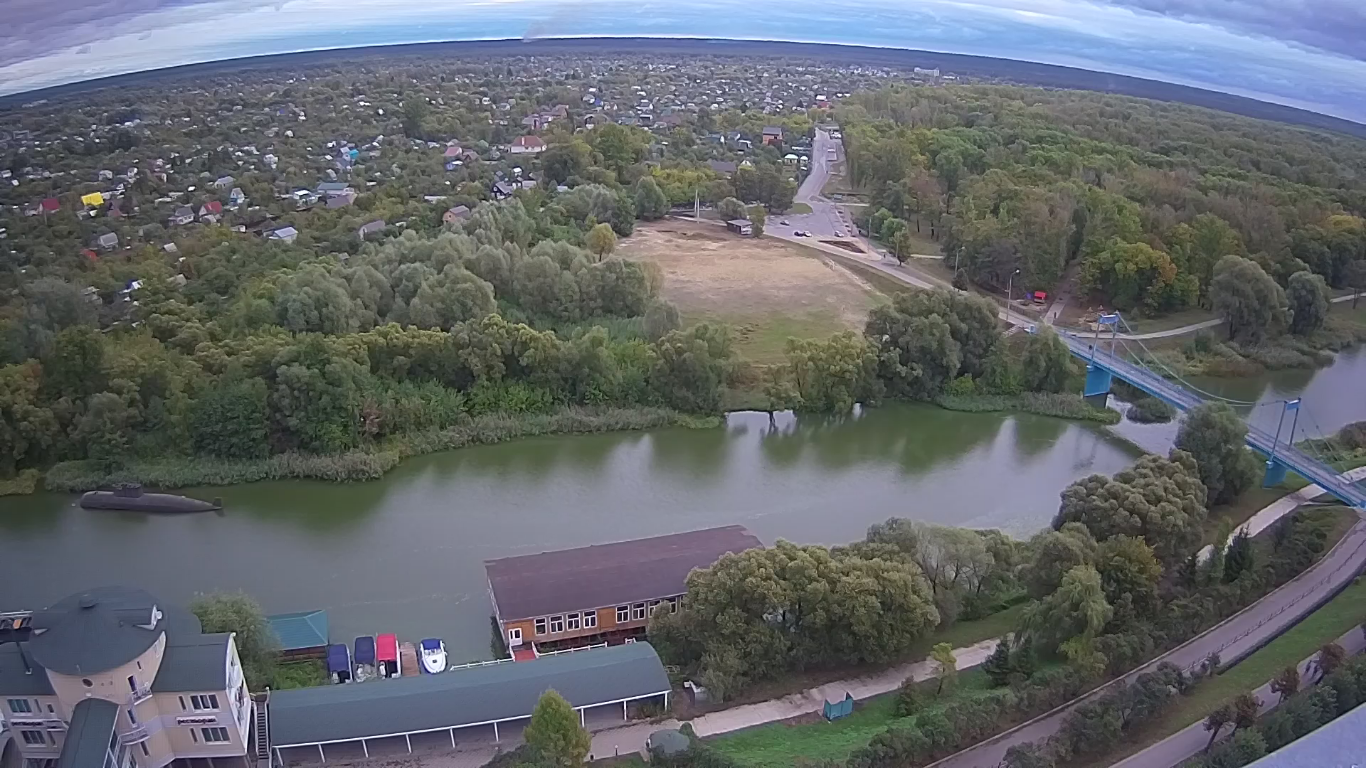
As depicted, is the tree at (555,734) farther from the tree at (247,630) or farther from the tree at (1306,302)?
the tree at (1306,302)

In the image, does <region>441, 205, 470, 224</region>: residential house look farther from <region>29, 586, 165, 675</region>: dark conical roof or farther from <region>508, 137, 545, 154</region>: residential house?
<region>29, 586, 165, 675</region>: dark conical roof

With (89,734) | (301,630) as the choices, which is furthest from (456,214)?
(89,734)

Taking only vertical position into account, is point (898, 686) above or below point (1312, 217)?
below

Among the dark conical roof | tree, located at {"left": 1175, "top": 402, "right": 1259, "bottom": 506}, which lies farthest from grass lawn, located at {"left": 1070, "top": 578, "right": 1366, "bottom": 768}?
the dark conical roof

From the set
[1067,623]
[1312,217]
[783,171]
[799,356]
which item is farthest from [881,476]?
[783,171]

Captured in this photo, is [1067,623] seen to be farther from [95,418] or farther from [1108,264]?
[1108,264]

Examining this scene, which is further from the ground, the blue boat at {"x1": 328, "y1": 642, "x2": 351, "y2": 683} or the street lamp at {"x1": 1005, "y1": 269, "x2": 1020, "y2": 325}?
the street lamp at {"x1": 1005, "y1": 269, "x2": 1020, "y2": 325}

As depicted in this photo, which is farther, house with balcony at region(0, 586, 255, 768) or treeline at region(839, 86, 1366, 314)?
treeline at region(839, 86, 1366, 314)
